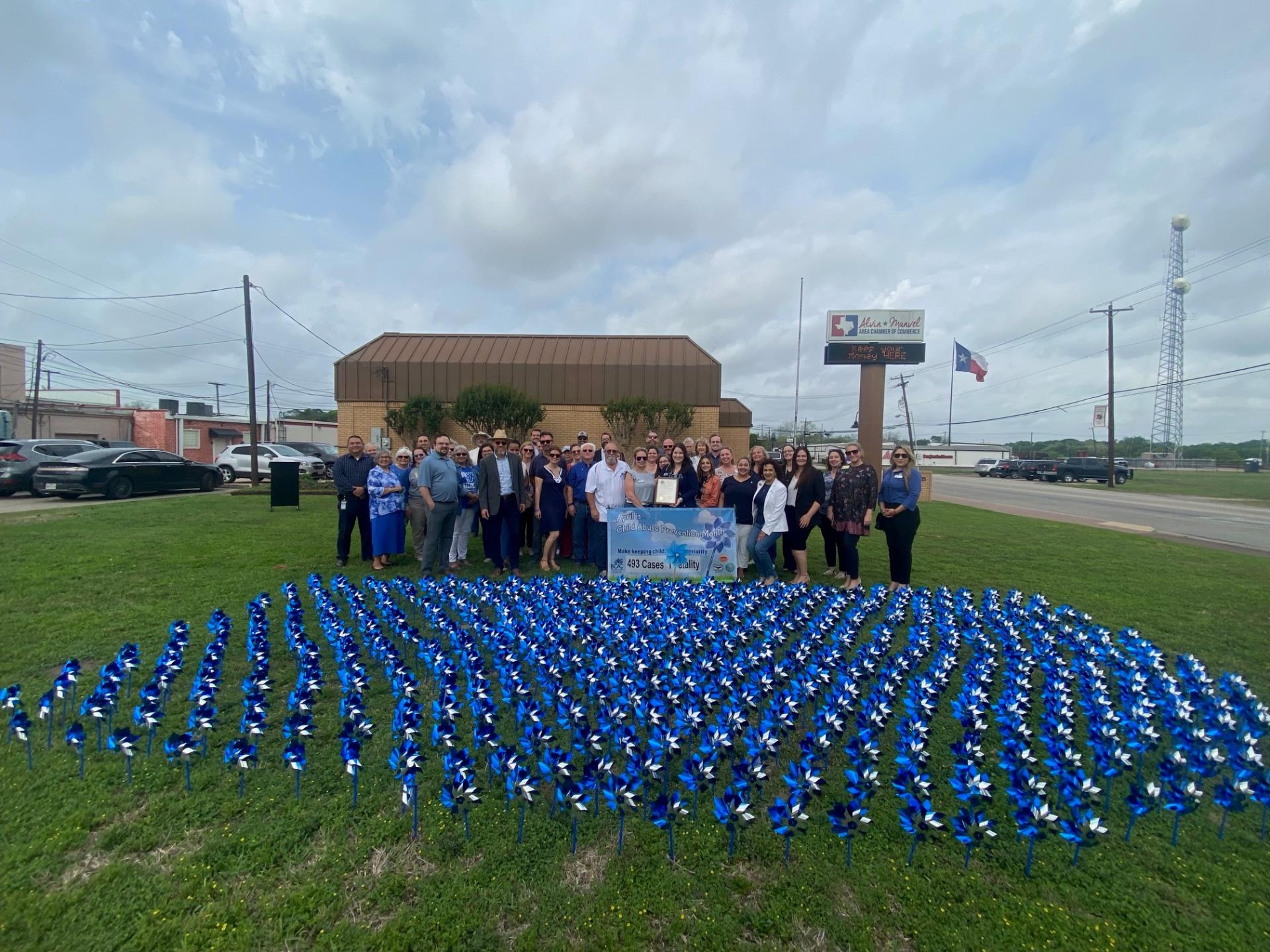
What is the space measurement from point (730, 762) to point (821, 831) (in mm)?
669

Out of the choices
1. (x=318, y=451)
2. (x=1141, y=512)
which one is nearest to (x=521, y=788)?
(x=1141, y=512)

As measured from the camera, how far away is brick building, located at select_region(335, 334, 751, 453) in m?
23.3

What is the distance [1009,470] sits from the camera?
44.2 metres

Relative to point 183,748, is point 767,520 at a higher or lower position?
higher

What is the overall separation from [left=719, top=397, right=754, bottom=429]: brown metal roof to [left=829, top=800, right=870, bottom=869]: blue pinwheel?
22719mm

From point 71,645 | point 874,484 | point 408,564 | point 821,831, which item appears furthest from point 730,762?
point 408,564

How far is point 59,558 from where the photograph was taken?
7613 mm

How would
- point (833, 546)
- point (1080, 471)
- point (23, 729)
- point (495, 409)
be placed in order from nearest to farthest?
point (23, 729) → point (833, 546) → point (495, 409) → point (1080, 471)

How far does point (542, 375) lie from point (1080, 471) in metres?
34.6

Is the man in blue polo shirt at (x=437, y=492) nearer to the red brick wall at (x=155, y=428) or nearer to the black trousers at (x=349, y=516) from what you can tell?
the black trousers at (x=349, y=516)

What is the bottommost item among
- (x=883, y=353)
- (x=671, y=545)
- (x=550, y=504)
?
(x=671, y=545)

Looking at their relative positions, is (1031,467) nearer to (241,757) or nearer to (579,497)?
(579,497)

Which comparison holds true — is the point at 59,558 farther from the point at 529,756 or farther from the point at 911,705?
the point at 911,705

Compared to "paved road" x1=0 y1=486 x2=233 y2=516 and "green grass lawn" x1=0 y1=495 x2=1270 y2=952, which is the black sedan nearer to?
"paved road" x1=0 y1=486 x2=233 y2=516
